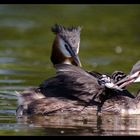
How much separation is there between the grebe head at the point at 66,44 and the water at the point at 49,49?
1111 mm

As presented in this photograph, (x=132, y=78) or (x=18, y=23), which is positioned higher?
(x=18, y=23)

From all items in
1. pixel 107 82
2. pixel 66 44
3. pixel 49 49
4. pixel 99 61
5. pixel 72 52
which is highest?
pixel 49 49

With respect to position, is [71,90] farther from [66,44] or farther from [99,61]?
[99,61]

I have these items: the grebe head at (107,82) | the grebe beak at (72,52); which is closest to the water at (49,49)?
the grebe head at (107,82)

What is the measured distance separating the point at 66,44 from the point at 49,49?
7.16 meters

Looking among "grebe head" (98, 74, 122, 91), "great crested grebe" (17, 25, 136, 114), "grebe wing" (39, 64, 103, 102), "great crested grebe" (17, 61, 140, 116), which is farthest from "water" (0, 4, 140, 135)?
"grebe head" (98, 74, 122, 91)

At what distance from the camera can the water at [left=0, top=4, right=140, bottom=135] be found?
43.9 ft

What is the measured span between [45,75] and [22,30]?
7087 millimetres

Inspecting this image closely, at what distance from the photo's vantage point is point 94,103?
569 inches

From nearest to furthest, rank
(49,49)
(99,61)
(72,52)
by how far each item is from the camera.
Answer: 1. (72,52)
2. (99,61)
3. (49,49)

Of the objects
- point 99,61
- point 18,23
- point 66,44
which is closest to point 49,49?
point 99,61

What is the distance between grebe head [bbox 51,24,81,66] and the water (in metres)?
1.11

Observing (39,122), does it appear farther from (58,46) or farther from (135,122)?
(58,46)

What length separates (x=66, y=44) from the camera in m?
16.2
